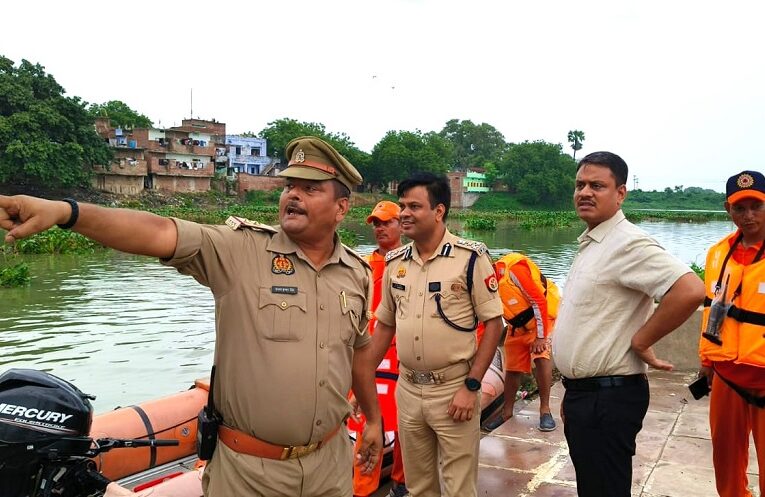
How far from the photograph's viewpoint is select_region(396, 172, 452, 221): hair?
345 centimetres

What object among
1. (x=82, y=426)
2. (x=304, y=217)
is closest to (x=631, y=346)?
(x=304, y=217)

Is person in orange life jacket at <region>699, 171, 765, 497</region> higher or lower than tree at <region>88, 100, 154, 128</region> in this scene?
lower

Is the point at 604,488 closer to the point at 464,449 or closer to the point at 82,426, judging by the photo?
the point at 464,449

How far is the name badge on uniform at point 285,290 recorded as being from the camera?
2228 mm

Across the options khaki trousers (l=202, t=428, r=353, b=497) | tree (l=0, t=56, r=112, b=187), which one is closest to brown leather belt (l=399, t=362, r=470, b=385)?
khaki trousers (l=202, t=428, r=353, b=497)

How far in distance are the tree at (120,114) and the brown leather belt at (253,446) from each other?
184 feet

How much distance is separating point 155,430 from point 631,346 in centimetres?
309

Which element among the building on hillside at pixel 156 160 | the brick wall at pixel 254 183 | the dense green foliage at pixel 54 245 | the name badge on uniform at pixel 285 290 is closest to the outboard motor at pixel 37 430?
the name badge on uniform at pixel 285 290

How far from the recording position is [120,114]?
56.4 meters

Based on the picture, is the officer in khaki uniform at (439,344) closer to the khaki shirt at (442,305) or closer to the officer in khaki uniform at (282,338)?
the khaki shirt at (442,305)

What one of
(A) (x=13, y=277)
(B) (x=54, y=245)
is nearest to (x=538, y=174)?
(B) (x=54, y=245)

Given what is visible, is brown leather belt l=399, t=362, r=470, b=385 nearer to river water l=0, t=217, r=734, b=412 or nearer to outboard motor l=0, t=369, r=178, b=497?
outboard motor l=0, t=369, r=178, b=497

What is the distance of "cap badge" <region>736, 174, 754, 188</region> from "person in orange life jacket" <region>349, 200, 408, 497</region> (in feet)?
6.15

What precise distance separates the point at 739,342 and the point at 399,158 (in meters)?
54.9
